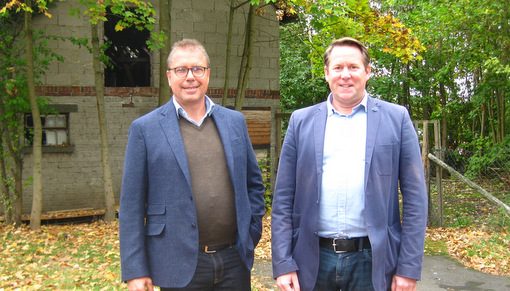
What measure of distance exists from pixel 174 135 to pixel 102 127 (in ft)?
24.8

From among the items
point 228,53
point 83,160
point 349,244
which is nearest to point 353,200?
point 349,244

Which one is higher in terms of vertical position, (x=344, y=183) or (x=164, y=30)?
(x=164, y=30)

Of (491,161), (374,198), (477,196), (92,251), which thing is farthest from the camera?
(477,196)

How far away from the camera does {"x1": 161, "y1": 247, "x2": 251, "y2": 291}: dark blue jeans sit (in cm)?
255

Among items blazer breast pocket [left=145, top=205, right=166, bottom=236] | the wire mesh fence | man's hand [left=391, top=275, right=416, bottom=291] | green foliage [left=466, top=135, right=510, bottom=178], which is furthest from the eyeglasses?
green foliage [left=466, top=135, right=510, bottom=178]

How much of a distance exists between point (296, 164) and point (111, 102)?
29.4 ft

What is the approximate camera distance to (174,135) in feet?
8.32

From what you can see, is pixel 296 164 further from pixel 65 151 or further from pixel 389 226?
pixel 65 151

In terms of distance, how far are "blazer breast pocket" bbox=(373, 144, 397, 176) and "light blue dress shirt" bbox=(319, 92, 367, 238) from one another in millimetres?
75

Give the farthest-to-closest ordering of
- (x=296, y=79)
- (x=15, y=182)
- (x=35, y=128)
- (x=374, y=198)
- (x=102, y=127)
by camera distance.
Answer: (x=296, y=79) < (x=102, y=127) < (x=15, y=182) < (x=35, y=128) < (x=374, y=198)

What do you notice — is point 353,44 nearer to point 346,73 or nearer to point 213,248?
point 346,73

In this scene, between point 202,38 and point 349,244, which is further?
point 202,38

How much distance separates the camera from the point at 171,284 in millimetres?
2518

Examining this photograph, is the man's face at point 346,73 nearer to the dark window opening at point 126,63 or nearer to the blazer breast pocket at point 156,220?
the blazer breast pocket at point 156,220
